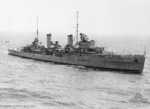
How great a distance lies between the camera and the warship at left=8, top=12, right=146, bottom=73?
3975cm

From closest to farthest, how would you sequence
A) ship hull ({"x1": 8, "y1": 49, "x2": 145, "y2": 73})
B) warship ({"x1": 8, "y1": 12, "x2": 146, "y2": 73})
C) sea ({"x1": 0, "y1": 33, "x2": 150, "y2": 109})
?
sea ({"x1": 0, "y1": 33, "x2": 150, "y2": 109}) → ship hull ({"x1": 8, "y1": 49, "x2": 145, "y2": 73}) → warship ({"x1": 8, "y1": 12, "x2": 146, "y2": 73})

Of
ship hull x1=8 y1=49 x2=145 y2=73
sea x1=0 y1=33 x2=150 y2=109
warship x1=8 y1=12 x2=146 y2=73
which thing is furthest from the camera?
warship x1=8 y1=12 x2=146 y2=73

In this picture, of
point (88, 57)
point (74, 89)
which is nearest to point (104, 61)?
point (88, 57)

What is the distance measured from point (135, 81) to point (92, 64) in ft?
35.5

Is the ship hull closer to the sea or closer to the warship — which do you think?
the warship

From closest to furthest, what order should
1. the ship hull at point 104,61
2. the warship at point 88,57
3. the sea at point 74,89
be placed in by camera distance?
the sea at point 74,89 → the ship hull at point 104,61 → the warship at point 88,57

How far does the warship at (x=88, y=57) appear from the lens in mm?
39750

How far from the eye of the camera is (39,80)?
104ft

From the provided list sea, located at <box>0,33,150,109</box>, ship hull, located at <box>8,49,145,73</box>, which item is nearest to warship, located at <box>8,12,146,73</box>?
ship hull, located at <box>8,49,145,73</box>

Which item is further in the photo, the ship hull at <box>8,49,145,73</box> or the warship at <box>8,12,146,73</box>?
the warship at <box>8,12,146,73</box>

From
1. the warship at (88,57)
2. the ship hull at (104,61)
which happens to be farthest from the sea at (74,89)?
the warship at (88,57)

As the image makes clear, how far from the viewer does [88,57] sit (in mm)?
43031

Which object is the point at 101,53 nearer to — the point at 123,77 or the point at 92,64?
the point at 92,64

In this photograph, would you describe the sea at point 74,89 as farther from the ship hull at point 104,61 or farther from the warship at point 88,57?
the warship at point 88,57
